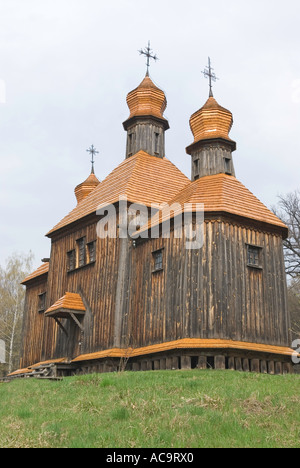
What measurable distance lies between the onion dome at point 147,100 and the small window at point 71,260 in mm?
7222

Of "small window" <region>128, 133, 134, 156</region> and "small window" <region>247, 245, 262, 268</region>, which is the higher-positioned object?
"small window" <region>128, 133, 134, 156</region>

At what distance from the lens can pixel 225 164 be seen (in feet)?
72.8

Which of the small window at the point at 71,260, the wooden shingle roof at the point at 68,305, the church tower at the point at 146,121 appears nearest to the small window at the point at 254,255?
the wooden shingle roof at the point at 68,305

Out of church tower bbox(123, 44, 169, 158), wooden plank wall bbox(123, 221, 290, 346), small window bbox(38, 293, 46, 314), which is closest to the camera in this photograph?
wooden plank wall bbox(123, 221, 290, 346)

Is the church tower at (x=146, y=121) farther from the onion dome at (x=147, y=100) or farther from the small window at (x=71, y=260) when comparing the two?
the small window at (x=71, y=260)

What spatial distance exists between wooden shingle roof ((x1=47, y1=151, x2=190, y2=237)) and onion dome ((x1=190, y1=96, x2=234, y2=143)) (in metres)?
2.35

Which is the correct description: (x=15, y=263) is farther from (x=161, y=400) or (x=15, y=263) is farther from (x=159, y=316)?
(x=161, y=400)

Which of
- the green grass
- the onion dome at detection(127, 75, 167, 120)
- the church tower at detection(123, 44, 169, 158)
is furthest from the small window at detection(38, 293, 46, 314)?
the green grass

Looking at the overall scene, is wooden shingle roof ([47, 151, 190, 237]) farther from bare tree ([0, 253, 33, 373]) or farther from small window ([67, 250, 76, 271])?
bare tree ([0, 253, 33, 373])

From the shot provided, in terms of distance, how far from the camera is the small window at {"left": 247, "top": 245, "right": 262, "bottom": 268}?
19.5 metres

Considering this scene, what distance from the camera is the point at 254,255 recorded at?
64.5 ft
